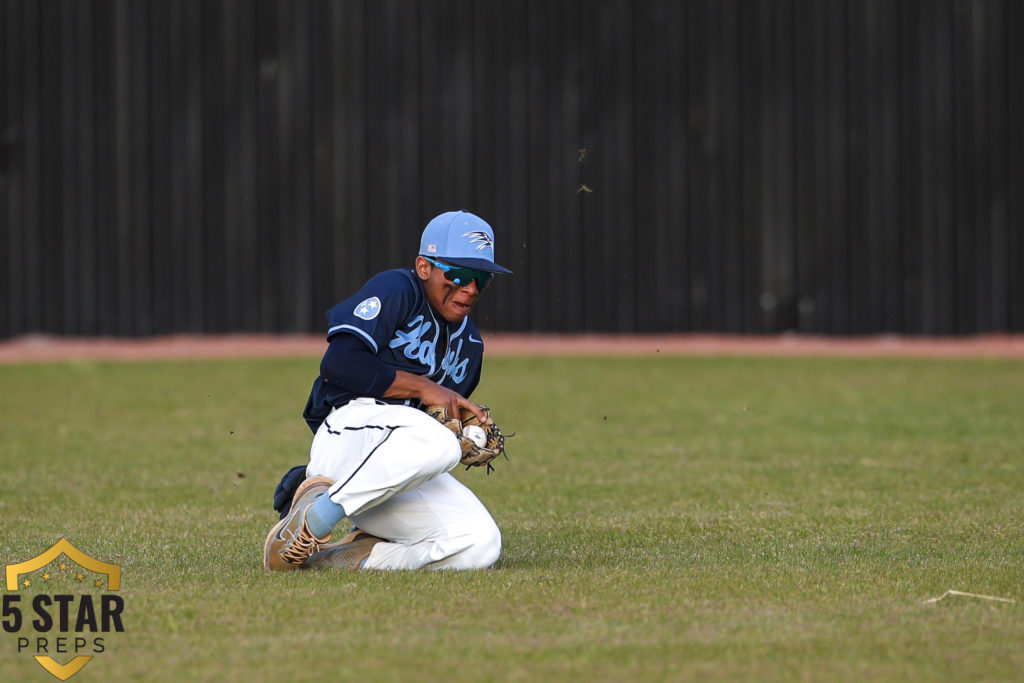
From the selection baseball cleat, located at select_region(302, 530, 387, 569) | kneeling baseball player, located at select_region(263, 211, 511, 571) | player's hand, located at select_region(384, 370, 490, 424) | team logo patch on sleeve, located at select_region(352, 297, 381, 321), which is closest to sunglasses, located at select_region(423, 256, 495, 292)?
kneeling baseball player, located at select_region(263, 211, 511, 571)

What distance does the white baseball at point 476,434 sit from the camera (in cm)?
577

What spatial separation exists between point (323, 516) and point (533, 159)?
43.9 ft

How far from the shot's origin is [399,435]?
5.50 meters

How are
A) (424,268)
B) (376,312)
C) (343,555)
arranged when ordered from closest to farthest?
(376,312) < (343,555) < (424,268)

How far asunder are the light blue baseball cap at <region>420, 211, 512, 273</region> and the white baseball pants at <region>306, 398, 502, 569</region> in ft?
2.11

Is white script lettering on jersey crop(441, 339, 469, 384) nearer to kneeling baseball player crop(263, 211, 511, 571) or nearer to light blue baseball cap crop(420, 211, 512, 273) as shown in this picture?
kneeling baseball player crop(263, 211, 511, 571)

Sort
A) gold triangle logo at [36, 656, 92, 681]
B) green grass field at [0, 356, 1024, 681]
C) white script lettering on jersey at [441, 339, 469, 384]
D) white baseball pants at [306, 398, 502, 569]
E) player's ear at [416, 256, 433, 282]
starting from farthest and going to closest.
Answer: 1. white script lettering on jersey at [441, 339, 469, 384]
2. player's ear at [416, 256, 433, 282]
3. white baseball pants at [306, 398, 502, 569]
4. green grass field at [0, 356, 1024, 681]
5. gold triangle logo at [36, 656, 92, 681]

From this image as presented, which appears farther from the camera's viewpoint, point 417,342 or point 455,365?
point 455,365

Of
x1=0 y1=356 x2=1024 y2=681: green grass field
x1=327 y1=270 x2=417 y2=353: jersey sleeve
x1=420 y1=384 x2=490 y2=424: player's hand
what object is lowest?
x1=0 y1=356 x2=1024 y2=681: green grass field

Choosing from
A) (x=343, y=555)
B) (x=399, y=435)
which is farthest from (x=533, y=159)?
(x=399, y=435)

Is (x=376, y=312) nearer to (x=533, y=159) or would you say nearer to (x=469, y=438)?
(x=469, y=438)

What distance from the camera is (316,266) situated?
1867cm

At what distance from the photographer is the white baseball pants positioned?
17.9ft

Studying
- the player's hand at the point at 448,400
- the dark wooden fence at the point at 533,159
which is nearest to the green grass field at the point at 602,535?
the player's hand at the point at 448,400
